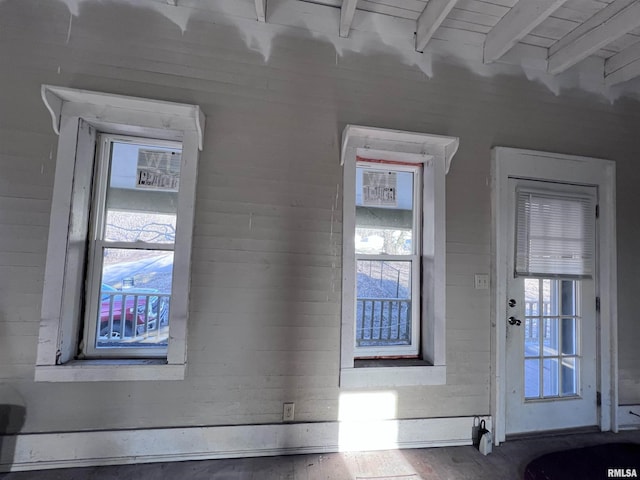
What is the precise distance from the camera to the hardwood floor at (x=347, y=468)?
5.85 feet

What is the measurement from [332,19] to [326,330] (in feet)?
7.54

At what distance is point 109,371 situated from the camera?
1.88m

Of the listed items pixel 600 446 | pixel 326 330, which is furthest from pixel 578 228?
pixel 326 330

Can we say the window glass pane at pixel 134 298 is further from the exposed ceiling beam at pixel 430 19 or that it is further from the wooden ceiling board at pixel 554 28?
the wooden ceiling board at pixel 554 28

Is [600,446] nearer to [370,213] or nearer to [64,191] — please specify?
[370,213]

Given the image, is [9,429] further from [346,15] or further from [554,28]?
[554,28]

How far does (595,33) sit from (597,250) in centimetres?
171

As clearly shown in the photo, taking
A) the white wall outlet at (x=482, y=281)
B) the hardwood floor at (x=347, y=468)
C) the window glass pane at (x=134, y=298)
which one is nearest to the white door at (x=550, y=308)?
the white wall outlet at (x=482, y=281)

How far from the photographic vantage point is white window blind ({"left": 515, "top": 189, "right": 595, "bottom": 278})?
245 centimetres

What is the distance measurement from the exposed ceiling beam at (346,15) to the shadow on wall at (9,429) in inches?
129

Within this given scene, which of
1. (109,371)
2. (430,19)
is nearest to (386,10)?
(430,19)

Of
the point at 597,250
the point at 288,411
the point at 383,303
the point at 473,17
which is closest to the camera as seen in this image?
the point at 288,411

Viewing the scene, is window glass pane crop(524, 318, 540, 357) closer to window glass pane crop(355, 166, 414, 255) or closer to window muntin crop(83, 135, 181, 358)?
window glass pane crop(355, 166, 414, 255)

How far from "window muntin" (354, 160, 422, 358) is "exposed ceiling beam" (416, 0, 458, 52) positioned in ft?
3.03
